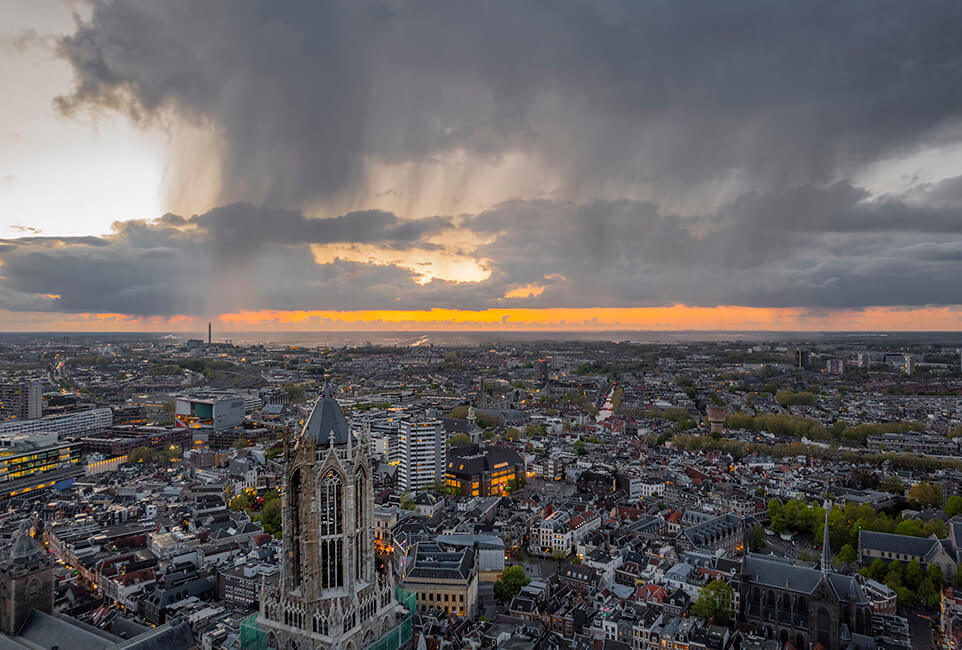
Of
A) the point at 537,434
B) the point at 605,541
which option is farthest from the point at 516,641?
the point at 537,434

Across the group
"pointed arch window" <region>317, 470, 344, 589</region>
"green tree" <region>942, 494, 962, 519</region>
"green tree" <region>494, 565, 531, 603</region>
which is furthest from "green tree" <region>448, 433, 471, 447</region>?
"pointed arch window" <region>317, 470, 344, 589</region>

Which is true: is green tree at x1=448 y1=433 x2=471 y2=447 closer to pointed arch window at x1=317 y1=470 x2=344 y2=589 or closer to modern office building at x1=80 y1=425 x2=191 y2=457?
modern office building at x1=80 y1=425 x2=191 y2=457

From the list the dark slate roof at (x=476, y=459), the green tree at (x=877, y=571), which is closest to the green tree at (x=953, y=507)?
the green tree at (x=877, y=571)

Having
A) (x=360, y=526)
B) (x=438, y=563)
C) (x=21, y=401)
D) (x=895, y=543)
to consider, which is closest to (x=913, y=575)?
(x=895, y=543)

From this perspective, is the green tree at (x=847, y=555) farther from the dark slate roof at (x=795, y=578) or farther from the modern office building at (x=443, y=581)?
the modern office building at (x=443, y=581)

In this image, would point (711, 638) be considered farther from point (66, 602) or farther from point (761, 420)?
point (761, 420)

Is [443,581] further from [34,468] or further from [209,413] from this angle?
[209,413]

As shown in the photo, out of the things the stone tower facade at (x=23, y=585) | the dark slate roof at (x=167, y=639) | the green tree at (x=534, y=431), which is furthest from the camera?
the green tree at (x=534, y=431)
